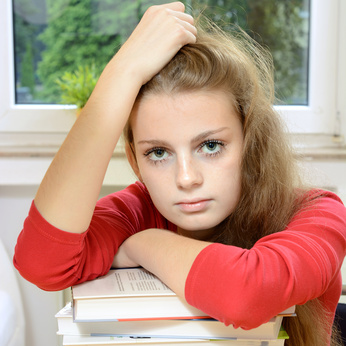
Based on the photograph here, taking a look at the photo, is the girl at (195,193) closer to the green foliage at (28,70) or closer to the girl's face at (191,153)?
the girl's face at (191,153)

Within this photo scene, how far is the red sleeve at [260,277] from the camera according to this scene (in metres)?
0.61

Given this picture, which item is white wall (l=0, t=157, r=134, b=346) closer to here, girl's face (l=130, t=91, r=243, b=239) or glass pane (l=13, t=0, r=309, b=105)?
glass pane (l=13, t=0, r=309, b=105)

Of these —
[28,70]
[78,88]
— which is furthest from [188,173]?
[28,70]

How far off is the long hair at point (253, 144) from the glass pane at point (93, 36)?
3.96 feet

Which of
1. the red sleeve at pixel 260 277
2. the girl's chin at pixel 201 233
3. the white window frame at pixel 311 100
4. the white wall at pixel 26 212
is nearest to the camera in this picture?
the red sleeve at pixel 260 277

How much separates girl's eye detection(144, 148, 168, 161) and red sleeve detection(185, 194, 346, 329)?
18 centimetres

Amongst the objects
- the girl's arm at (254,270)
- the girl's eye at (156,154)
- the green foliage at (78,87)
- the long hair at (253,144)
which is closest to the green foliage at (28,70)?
the green foliage at (78,87)

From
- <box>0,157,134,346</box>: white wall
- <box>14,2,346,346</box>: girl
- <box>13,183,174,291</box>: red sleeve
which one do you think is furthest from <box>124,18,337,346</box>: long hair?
<box>0,157,134,346</box>: white wall

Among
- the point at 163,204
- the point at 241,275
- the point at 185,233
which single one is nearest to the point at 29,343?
the point at 185,233

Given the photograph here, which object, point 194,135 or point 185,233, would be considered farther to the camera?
point 185,233

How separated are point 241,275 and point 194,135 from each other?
22 cm

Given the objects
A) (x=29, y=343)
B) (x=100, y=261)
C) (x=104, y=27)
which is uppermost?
(x=104, y=27)

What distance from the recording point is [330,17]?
198 cm

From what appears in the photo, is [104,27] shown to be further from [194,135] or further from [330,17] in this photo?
[194,135]
